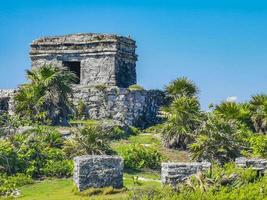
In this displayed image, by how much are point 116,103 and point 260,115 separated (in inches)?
237

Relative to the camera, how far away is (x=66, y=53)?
106 ft

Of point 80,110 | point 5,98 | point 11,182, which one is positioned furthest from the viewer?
point 5,98

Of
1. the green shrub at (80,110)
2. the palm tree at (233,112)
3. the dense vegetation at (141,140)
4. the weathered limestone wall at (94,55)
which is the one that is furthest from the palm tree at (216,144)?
the weathered limestone wall at (94,55)

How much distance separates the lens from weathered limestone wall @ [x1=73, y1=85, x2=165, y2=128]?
98.1 ft

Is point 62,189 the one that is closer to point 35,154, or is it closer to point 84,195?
point 84,195

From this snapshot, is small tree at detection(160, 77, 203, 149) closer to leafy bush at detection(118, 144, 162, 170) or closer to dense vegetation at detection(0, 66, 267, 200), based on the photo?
dense vegetation at detection(0, 66, 267, 200)

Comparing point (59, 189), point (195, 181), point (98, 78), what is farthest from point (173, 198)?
point (98, 78)

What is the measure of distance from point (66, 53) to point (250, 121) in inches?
343

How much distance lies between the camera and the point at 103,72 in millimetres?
31469

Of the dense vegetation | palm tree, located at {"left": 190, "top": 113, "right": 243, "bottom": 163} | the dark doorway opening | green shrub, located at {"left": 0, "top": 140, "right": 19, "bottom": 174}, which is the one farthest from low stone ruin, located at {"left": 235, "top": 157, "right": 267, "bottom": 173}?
the dark doorway opening

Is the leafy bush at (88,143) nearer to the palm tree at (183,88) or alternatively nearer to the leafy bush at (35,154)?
the leafy bush at (35,154)

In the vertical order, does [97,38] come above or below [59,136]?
above

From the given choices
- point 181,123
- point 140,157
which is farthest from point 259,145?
point 140,157

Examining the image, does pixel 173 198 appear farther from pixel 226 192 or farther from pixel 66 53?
pixel 66 53
